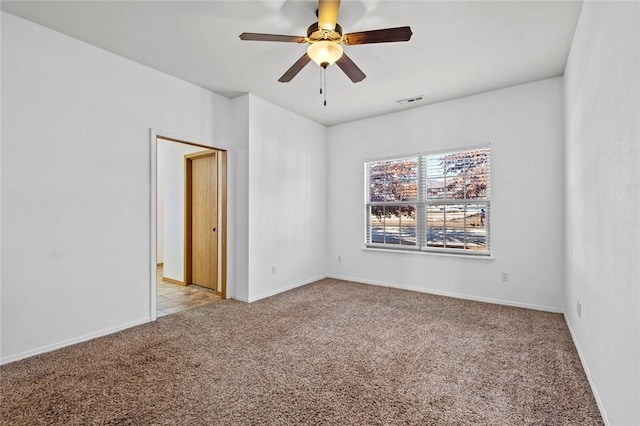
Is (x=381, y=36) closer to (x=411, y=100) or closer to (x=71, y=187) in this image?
(x=411, y=100)

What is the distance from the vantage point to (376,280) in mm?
4969

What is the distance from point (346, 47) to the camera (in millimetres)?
2938

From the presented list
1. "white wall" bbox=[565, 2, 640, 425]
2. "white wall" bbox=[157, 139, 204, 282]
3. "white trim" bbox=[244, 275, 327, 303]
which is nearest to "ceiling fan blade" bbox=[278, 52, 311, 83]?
"white wall" bbox=[565, 2, 640, 425]

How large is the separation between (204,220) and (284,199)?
1334 millimetres

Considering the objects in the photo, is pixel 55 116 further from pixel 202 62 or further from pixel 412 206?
pixel 412 206

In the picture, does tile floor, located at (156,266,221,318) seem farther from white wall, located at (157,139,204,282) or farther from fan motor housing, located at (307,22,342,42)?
fan motor housing, located at (307,22,342,42)

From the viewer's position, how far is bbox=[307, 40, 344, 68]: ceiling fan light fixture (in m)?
2.31

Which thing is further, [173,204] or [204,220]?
[173,204]

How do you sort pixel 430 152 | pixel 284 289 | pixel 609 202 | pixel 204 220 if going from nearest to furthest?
pixel 609 202 → pixel 430 152 → pixel 284 289 → pixel 204 220

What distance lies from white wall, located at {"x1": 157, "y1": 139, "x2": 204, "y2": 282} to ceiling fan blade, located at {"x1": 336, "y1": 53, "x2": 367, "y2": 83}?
331cm

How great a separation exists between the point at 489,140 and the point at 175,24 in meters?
3.82

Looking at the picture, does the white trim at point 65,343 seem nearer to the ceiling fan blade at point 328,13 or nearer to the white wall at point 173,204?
the white wall at point 173,204

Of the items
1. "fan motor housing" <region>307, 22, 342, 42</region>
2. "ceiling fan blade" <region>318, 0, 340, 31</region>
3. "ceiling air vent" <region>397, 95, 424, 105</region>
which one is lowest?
"fan motor housing" <region>307, 22, 342, 42</region>

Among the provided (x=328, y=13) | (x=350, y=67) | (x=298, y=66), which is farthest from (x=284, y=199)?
(x=328, y=13)
